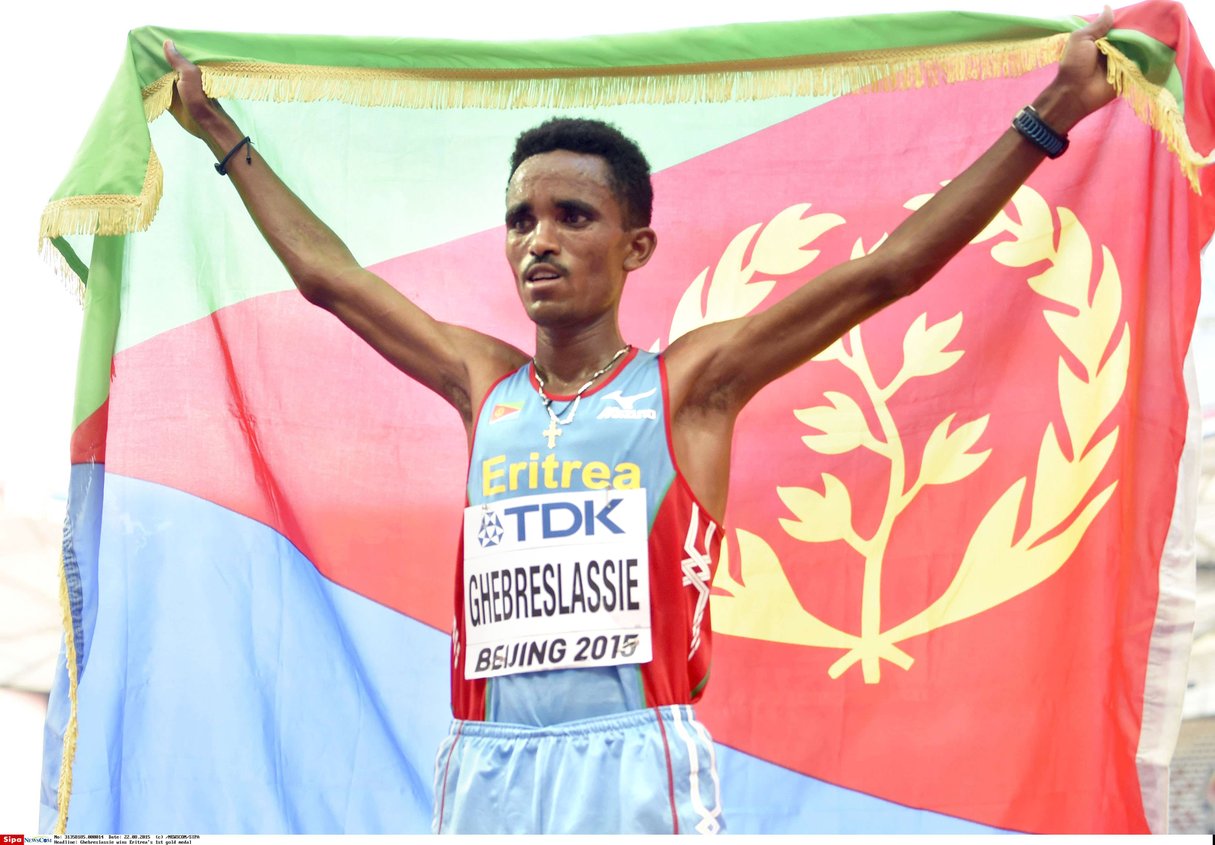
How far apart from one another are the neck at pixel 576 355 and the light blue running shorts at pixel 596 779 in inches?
34.2

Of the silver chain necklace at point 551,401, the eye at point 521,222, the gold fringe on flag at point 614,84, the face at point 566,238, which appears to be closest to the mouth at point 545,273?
the face at point 566,238

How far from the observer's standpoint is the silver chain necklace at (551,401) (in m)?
3.72

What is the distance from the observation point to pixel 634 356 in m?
3.89

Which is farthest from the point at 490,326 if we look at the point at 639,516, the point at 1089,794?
the point at 1089,794

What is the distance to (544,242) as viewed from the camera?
3.80 metres

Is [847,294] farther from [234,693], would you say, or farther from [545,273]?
[234,693]

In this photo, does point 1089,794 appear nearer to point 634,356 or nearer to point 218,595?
point 634,356

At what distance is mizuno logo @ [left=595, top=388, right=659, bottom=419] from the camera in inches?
146

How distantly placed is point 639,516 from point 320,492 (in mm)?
1395

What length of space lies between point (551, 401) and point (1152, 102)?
5.46 feet

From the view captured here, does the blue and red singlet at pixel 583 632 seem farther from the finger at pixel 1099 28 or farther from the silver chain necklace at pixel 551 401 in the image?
the finger at pixel 1099 28

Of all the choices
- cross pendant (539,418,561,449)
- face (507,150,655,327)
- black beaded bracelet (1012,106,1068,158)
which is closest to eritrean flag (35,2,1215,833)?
black beaded bracelet (1012,106,1068,158)

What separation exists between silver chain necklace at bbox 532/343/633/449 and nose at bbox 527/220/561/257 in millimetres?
314

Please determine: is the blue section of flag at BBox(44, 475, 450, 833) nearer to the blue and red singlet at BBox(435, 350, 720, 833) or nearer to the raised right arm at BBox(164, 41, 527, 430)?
the raised right arm at BBox(164, 41, 527, 430)
